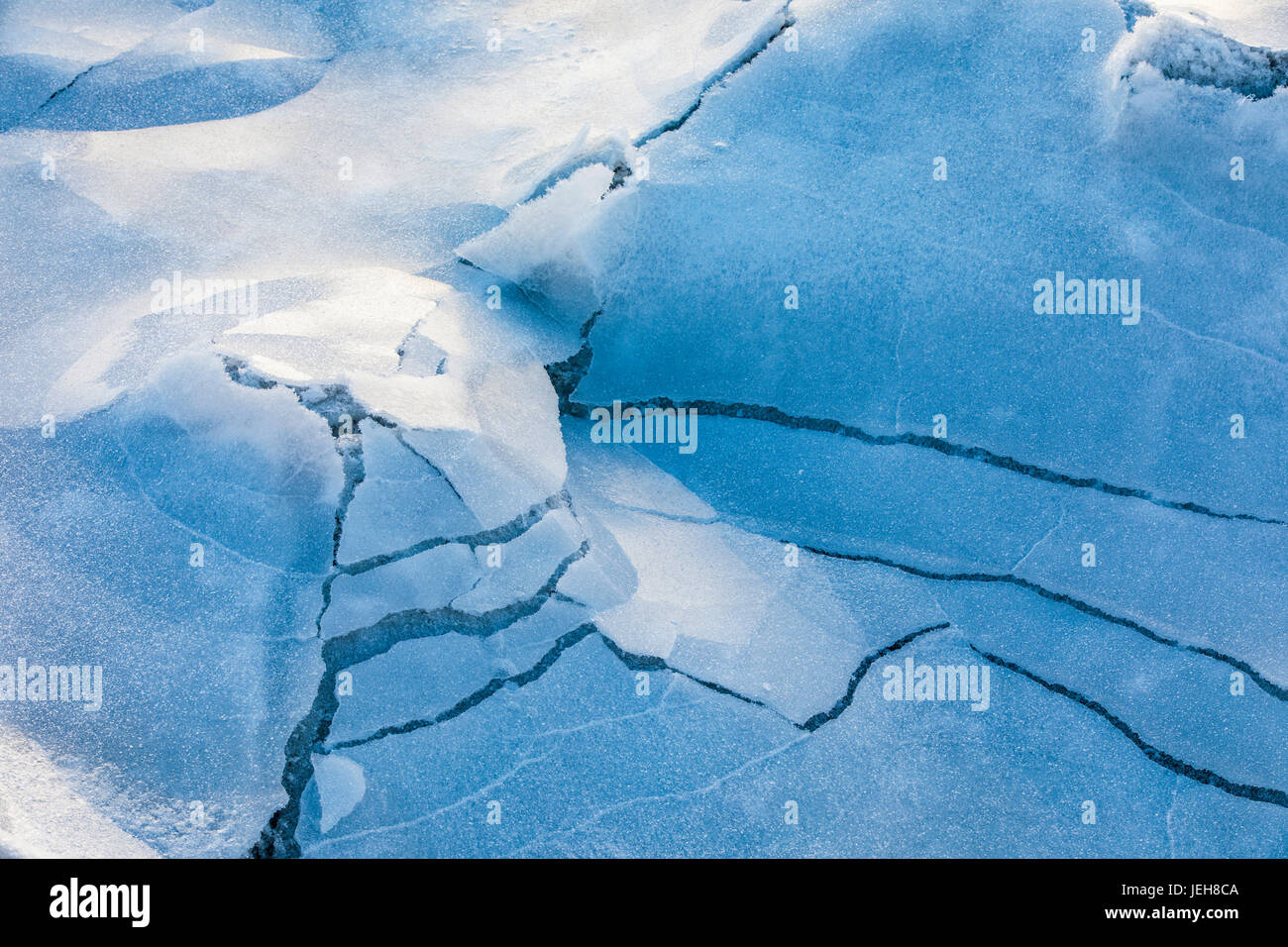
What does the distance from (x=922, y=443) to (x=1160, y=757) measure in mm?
643

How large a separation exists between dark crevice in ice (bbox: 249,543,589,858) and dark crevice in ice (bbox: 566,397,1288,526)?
1.28ft

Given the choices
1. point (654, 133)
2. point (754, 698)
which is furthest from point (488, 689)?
point (654, 133)

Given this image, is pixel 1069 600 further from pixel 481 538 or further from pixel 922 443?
pixel 481 538

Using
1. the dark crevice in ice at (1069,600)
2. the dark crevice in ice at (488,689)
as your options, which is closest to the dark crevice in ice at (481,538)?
the dark crevice in ice at (488,689)

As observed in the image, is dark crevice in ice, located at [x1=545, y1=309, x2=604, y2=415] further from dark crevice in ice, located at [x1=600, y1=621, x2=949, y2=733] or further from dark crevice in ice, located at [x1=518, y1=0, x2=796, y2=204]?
dark crevice in ice, located at [x1=600, y1=621, x2=949, y2=733]

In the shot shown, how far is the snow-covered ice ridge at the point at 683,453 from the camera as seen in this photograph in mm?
1553

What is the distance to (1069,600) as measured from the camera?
175 centimetres

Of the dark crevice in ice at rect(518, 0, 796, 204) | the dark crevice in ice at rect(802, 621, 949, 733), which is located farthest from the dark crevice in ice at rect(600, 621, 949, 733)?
the dark crevice in ice at rect(518, 0, 796, 204)

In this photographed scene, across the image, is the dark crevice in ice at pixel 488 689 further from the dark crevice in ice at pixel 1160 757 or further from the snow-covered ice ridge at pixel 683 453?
the dark crevice in ice at pixel 1160 757

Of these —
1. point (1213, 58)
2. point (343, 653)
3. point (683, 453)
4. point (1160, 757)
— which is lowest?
point (1160, 757)

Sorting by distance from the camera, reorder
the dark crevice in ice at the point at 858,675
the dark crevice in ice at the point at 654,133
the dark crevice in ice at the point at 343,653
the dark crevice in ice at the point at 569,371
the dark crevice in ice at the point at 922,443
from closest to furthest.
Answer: the dark crevice in ice at the point at 343,653
the dark crevice in ice at the point at 858,675
the dark crevice in ice at the point at 922,443
the dark crevice in ice at the point at 569,371
the dark crevice in ice at the point at 654,133

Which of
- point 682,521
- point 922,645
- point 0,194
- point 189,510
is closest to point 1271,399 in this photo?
point 922,645

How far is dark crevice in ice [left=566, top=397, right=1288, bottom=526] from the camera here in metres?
1.83

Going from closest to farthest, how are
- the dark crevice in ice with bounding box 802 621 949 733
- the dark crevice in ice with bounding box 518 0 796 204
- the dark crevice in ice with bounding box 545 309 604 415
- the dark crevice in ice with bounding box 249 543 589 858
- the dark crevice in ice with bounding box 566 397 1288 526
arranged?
the dark crevice in ice with bounding box 249 543 589 858 < the dark crevice in ice with bounding box 802 621 949 733 < the dark crevice in ice with bounding box 566 397 1288 526 < the dark crevice in ice with bounding box 545 309 604 415 < the dark crevice in ice with bounding box 518 0 796 204
